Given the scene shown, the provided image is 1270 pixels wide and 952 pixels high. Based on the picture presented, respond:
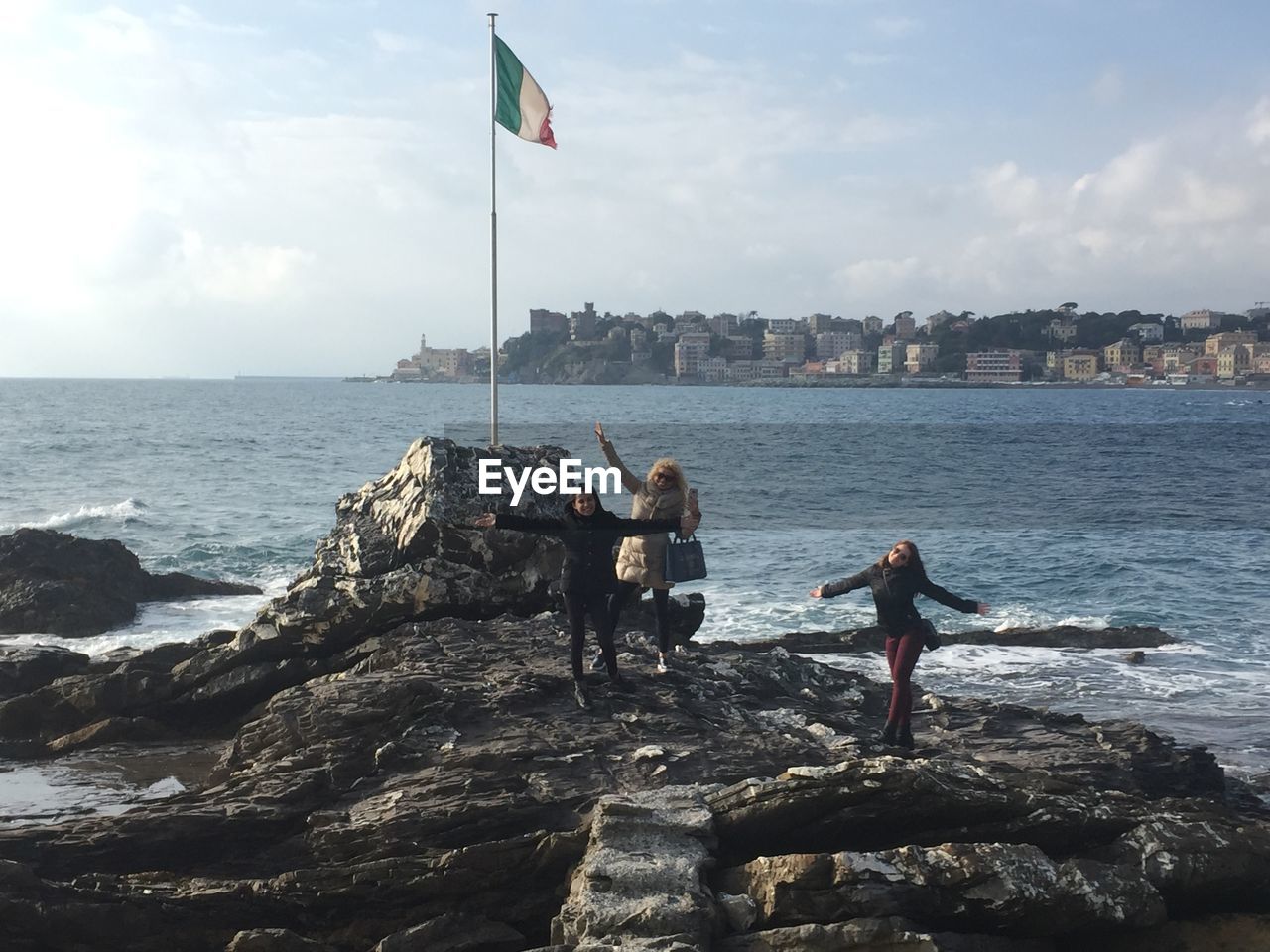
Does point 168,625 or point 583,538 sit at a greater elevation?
point 583,538

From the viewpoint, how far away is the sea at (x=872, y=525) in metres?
18.0

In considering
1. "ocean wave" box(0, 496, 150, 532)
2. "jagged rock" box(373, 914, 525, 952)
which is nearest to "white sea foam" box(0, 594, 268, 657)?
"jagged rock" box(373, 914, 525, 952)

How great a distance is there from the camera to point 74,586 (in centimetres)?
2222

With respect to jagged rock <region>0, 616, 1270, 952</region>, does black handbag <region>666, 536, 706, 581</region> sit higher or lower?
higher

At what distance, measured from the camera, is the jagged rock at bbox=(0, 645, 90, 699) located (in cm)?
1471

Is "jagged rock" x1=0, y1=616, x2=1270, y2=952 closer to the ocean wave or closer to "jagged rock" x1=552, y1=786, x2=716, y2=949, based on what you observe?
"jagged rock" x1=552, y1=786, x2=716, y2=949

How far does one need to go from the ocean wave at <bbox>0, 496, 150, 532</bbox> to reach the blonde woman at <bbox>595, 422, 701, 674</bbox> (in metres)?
32.8

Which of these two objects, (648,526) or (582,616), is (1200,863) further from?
(582,616)

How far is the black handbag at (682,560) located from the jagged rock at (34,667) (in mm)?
9503

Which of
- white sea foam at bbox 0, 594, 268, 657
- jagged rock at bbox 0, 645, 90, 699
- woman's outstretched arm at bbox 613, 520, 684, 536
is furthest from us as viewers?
white sea foam at bbox 0, 594, 268, 657

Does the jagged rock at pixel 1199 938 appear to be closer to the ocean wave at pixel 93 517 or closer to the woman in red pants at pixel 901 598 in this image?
the woman in red pants at pixel 901 598

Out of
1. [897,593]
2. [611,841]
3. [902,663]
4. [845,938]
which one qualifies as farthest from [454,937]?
[897,593]

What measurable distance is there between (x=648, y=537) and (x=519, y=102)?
991 cm

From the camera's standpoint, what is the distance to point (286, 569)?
2927 cm
